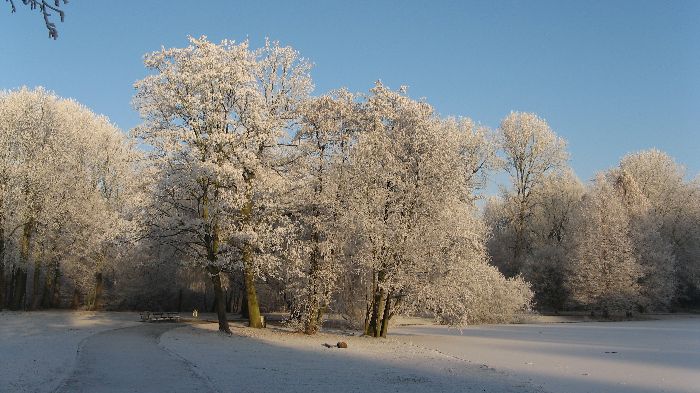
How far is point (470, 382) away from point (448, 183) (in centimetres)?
1594

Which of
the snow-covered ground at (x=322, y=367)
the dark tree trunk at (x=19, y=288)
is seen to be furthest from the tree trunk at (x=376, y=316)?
the dark tree trunk at (x=19, y=288)

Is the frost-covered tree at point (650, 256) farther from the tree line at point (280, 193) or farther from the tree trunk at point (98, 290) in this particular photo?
the tree trunk at point (98, 290)

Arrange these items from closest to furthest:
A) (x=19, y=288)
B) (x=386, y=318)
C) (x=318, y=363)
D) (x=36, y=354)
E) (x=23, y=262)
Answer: (x=36, y=354) → (x=318, y=363) → (x=386, y=318) → (x=23, y=262) → (x=19, y=288)

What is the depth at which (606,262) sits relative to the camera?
5675cm

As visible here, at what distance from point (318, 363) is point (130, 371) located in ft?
21.6

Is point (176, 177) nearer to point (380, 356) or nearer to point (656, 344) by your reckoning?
point (380, 356)

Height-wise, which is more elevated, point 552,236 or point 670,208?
point 670,208

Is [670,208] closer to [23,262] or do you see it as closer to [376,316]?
[376,316]

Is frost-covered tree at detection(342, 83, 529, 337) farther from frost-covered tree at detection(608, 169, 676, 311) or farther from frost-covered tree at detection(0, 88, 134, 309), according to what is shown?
frost-covered tree at detection(608, 169, 676, 311)

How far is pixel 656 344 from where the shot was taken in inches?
1277

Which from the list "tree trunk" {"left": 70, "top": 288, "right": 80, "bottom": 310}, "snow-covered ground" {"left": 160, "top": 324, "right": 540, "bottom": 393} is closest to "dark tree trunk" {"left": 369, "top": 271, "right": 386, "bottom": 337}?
"snow-covered ground" {"left": 160, "top": 324, "right": 540, "bottom": 393}

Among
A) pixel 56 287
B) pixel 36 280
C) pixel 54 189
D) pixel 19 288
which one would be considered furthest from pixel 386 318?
pixel 56 287

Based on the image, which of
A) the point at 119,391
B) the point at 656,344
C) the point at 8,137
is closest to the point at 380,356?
the point at 119,391

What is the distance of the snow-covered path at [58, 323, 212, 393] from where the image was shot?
13.6 metres
